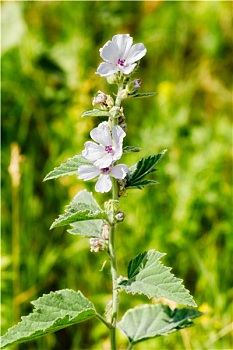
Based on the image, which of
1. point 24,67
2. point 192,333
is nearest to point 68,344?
point 192,333

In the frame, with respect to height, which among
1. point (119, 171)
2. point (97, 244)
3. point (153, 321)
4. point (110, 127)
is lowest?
point (153, 321)

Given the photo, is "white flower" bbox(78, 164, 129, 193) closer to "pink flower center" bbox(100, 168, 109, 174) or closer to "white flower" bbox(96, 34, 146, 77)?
"pink flower center" bbox(100, 168, 109, 174)

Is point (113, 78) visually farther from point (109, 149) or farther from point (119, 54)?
point (109, 149)

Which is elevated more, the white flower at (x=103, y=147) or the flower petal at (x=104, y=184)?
the white flower at (x=103, y=147)

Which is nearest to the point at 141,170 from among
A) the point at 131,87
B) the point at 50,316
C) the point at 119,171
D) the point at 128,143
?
the point at 119,171

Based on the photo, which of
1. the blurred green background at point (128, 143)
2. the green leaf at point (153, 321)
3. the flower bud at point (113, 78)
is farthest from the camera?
the blurred green background at point (128, 143)

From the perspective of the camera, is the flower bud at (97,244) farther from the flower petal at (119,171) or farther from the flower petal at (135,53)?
the flower petal at (135,53)

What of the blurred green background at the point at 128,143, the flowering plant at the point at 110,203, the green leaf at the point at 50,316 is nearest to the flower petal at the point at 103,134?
the flowering plant at the point at 110,203

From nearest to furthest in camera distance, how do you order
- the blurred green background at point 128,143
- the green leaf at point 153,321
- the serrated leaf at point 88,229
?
the serrated leaf at point 88,229 < the green leaf at point 153,321 < the blurred green background at point 128,143
